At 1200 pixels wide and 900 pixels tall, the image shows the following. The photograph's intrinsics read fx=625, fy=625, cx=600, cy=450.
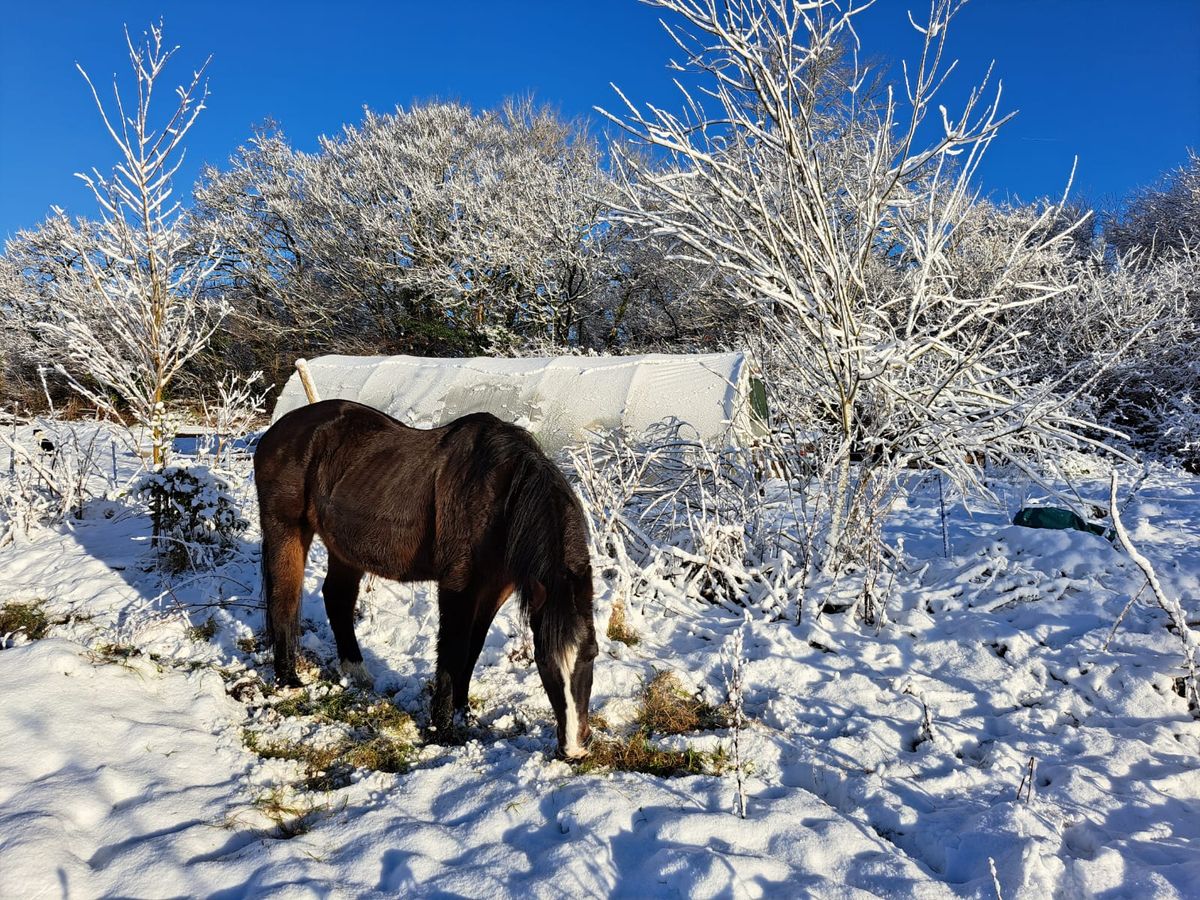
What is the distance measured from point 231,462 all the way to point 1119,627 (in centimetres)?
811

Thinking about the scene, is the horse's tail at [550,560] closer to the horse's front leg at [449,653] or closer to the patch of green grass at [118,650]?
the horse's front leg at [449,653]

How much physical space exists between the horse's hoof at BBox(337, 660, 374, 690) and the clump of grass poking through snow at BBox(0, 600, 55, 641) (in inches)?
78.0

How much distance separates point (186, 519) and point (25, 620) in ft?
4.04

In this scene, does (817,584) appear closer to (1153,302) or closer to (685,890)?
(685,890)

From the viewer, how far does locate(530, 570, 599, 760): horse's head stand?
2.56 m

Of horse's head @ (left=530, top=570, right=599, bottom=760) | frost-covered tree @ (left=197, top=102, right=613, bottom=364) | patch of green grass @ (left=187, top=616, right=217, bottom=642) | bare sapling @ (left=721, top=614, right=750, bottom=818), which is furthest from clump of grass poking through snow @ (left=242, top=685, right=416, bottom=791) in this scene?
frost-covered tree @ (left=197, top=102, right=613, bottom=364)

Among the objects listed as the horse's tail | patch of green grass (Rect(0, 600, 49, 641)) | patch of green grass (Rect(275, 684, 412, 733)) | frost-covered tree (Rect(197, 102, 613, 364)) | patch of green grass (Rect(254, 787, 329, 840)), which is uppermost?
frost-covered tree (Rect(197, 102, 613, 364))

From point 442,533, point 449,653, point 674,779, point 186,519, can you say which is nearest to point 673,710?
point 674,779

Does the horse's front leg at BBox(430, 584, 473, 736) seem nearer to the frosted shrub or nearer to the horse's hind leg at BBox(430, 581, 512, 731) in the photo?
the horse's hind leg at BBox(430, 581, 512, 731)

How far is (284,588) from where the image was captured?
3514 mm

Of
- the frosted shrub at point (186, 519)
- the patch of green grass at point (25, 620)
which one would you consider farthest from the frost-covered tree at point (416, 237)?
the patch of green grass at point (25, 620)

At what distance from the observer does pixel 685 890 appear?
1.86 m

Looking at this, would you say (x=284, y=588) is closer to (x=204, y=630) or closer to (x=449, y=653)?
(x=204, y=630)

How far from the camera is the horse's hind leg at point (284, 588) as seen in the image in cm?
341
